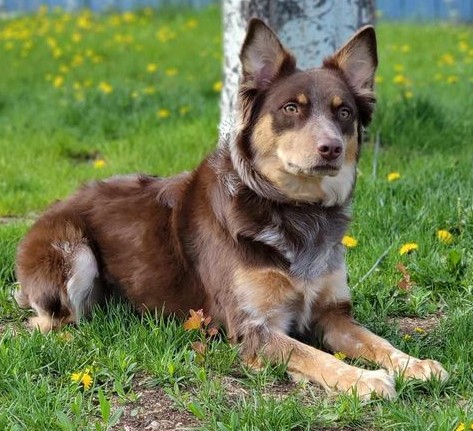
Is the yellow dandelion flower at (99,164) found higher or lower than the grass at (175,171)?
lower

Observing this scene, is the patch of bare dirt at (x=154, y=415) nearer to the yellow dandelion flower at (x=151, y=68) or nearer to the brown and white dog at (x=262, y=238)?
the brown and white dog at (x=262, y=238)

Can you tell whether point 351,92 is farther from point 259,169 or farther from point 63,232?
point 63,232

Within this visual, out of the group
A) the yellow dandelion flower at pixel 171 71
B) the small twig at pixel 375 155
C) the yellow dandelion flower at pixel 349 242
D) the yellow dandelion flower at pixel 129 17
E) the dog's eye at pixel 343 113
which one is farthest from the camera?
the yellow dandelion flower at pixel 129 17

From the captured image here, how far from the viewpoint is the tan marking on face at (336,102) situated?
13.3 ft

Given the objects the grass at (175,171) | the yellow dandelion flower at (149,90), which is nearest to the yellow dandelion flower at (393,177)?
the grass at (175,171)

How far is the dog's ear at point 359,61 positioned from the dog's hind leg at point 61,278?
1548 mm

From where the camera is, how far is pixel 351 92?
4254 mm

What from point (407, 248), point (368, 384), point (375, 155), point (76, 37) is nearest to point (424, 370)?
point (368, 384)

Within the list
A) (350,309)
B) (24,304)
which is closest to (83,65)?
(24,304)

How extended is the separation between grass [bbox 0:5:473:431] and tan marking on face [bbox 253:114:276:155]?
2.99 feet

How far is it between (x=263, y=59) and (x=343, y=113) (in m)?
0.45

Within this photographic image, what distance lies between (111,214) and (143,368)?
1.01 m

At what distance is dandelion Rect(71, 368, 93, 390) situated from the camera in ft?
12.3

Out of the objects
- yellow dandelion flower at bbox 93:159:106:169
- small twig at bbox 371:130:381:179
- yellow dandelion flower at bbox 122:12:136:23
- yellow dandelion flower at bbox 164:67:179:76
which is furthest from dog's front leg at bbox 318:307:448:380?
yellow dandelion flower at bbox 122:12:136:23
